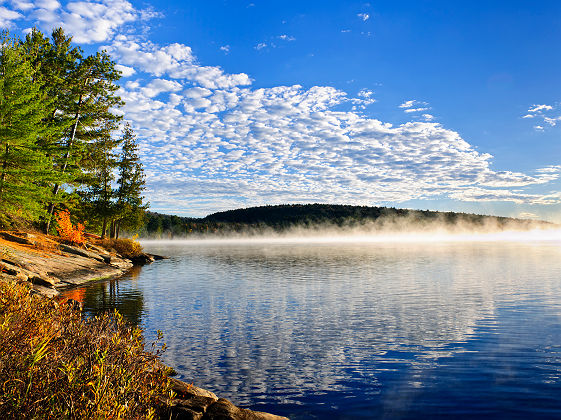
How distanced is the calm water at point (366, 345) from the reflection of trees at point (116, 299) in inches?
4.1

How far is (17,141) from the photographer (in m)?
30.4

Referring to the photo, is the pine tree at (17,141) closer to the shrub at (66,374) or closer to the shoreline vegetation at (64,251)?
the shoreline vegetation at (64,251)

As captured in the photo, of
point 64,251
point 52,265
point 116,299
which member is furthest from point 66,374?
point 64,251

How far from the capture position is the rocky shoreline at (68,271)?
310 inches

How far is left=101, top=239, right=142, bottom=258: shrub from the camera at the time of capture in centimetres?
5320

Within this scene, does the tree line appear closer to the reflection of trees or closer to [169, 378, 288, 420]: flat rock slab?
the reflection of trees

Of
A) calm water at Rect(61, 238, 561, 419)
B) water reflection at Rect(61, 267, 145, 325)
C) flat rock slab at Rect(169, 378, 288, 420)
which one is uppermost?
flat rock slab at Rect(169, 378, 288, 420)

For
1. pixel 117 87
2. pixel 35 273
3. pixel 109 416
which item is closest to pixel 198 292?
pixel 35 273

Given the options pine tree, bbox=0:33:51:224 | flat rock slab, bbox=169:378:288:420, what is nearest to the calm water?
flat rock slab, bbox=169:378:288:420

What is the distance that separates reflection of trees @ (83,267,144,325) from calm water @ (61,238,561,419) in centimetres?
11

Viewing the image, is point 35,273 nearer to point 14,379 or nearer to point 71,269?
point 71,269

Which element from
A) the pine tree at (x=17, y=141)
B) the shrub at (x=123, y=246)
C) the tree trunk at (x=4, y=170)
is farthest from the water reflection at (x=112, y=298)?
the shrub at (x=123, y=246)

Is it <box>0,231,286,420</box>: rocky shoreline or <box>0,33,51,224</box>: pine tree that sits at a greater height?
<box>0,33,51,224</box>: pine tree

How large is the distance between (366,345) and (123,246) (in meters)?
47.2
